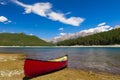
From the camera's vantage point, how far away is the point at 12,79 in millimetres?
19703

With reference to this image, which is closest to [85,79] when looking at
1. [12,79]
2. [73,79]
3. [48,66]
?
[73,79]

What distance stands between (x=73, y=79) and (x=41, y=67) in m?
4.73

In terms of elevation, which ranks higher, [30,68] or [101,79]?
[30,68]

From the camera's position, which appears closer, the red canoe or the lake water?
the red canoe

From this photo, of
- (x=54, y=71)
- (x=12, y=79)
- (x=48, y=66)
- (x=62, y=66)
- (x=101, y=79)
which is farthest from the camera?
(x=62, y=66)

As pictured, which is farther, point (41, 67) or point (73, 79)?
point (41, 67)

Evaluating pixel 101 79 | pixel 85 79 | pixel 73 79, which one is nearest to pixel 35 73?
pixel 73 79

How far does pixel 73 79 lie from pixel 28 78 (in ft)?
18.3

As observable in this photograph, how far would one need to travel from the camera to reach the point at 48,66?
2398 cm

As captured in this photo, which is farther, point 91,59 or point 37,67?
point 91,59

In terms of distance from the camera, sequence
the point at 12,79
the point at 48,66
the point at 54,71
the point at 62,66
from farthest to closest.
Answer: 1. the point at 62,66
2. the point at 54,71
3. the point at 48,66
4. the point at 12,79

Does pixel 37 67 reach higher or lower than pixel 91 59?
higher

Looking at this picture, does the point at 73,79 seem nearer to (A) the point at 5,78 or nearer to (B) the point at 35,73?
(B) the point at 35,73

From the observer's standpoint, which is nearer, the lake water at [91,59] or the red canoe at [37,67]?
the red canoe at [37,67]
